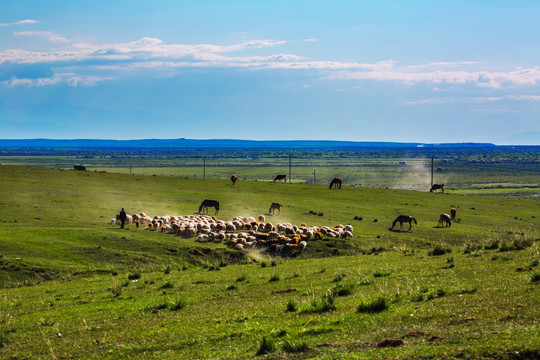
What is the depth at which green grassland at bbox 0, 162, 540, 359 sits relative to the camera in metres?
11.0

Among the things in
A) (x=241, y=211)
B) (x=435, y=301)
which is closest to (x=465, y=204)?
(x=241, y=211)

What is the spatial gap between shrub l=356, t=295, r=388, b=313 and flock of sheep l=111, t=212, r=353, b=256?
21.3 meters

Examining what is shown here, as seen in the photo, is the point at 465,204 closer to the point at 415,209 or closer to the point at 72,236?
the point at 415,209

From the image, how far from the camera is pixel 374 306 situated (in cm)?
1347

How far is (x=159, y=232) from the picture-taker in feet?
132

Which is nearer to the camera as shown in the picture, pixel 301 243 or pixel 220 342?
pixel 220 342

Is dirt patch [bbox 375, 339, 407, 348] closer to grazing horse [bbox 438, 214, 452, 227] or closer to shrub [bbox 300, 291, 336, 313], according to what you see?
shrub [bbox 300, 291, 336, 313]

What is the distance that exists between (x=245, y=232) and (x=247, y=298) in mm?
23118

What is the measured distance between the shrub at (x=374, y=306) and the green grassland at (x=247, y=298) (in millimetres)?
26

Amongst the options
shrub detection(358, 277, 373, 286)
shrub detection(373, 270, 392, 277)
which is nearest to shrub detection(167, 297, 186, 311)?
shrub detection(358, 277, 373, 286)

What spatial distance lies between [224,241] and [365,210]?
88.3 ft

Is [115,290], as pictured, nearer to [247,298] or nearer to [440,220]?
[247,298]

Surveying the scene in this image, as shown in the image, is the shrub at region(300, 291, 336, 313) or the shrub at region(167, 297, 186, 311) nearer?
the shrub at region(300, 291, 336, 313)

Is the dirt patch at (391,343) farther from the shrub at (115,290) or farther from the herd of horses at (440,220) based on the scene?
the herd of horses at (440,220)
